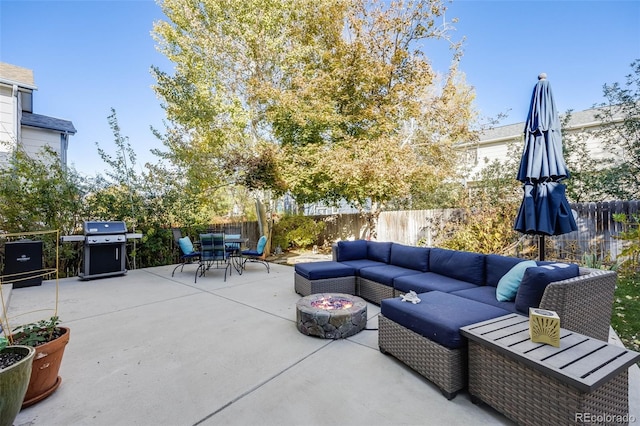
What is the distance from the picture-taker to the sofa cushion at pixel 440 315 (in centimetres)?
202

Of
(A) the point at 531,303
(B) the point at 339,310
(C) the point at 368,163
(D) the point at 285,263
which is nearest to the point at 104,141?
(D) the point at 285,263

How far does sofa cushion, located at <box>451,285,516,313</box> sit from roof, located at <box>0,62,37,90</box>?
376 inches

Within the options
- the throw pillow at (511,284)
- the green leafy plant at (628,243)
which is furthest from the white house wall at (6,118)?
the green leafy plant at (628,243)

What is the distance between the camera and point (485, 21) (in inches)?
301

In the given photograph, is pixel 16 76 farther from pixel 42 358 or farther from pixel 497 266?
pixel 497 266

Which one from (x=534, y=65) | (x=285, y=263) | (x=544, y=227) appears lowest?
(x=285, y=263)

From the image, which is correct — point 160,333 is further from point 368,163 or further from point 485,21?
point 485,21

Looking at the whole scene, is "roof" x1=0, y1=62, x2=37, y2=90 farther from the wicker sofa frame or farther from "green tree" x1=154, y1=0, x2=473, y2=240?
the wicker sofa frame

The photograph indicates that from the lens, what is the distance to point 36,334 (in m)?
2.07

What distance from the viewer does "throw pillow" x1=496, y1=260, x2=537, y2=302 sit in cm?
268

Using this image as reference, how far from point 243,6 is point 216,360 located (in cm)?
967

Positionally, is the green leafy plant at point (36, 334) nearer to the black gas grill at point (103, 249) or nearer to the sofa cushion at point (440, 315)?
the sofa cushion at point (440, 315)

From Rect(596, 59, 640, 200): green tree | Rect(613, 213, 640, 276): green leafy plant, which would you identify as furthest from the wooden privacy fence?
Rect(596, 59, 640, 200): green tree

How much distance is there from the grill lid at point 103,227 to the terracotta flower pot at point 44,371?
468 cm
